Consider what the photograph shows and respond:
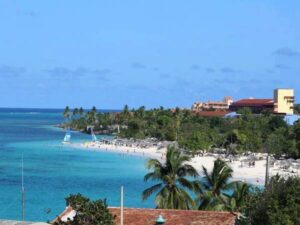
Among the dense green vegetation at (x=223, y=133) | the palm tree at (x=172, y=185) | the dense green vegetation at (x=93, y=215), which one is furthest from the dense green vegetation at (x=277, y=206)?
the dense green vegetation at (x=223, y=133)

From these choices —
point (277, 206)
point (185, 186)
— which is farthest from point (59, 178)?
point (277, 206)

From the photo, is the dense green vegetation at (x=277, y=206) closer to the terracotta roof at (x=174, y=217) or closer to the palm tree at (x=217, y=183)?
the terracotta roof at (x=174, y=217)

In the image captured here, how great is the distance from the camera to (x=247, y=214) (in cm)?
2406

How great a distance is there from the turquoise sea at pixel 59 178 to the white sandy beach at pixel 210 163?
17.1 ft

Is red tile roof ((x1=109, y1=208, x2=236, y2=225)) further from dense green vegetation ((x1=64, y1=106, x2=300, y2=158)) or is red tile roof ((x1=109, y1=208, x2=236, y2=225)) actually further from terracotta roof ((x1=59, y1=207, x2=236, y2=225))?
dense green vegetation ((x1=64, y1=106, x2=300, y2=158))

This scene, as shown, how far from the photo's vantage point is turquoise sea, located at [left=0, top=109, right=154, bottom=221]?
2576 inches

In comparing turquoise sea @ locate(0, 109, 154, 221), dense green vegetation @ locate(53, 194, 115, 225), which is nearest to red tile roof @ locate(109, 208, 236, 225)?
dense green vegetation @ locate(53, 194, 115, 225)

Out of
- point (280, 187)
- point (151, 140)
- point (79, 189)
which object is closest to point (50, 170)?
point (79, 189)

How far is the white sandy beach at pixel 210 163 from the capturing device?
92.0 m

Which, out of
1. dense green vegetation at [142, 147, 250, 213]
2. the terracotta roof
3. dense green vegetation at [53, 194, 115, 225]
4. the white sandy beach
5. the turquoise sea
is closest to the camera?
dense green vegetation at [53, 194, 115, 225]

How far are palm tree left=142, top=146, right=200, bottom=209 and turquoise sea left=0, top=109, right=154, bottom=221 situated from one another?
9.45 metres

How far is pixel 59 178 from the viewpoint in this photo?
92.0m

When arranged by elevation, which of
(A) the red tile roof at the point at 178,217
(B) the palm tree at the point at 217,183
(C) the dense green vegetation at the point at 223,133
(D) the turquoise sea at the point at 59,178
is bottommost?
(D) the turquoise sea at the point at 59,178

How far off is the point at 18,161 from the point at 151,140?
177ft
